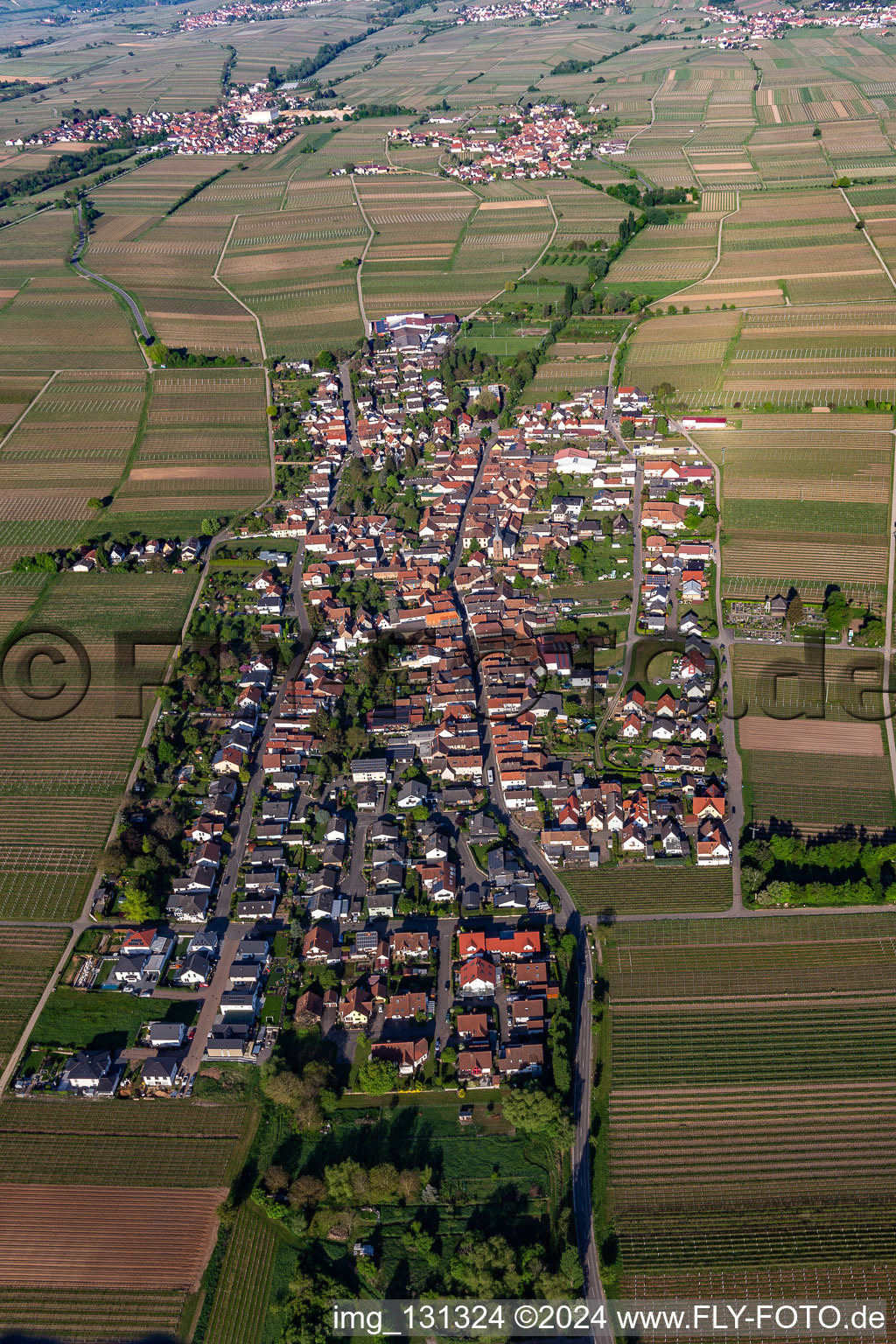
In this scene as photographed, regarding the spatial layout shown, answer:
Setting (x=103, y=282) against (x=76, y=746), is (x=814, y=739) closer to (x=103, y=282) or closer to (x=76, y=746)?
(x=76, y=746)

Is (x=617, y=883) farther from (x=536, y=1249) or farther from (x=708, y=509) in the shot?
(x=708, y=509)

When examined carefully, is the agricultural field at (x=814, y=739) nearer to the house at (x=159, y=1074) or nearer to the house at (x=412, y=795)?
the house at (x=412, y=795)

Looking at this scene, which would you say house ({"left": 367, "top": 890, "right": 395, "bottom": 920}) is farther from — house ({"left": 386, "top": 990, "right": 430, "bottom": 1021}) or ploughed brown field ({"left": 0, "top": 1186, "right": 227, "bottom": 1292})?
ploughed brown field ({"left": 0, "top": 1186, "right": 227, "bottom": 1292})

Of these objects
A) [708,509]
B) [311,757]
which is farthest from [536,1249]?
[708,509]

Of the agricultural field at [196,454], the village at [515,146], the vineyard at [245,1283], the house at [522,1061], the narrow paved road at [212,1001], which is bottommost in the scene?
the vineyard at [245,1283]

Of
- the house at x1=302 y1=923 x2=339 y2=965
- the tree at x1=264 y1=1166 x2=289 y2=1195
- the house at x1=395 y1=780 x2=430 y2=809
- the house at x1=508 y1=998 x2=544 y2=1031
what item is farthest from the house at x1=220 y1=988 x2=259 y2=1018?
the house at x1=395 y1=780 x2=430 y2=809

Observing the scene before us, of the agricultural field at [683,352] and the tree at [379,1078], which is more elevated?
the agricultural field at [683,352]

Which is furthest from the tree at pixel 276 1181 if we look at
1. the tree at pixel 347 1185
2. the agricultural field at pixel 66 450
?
the agricultural field at pixel 66 450
